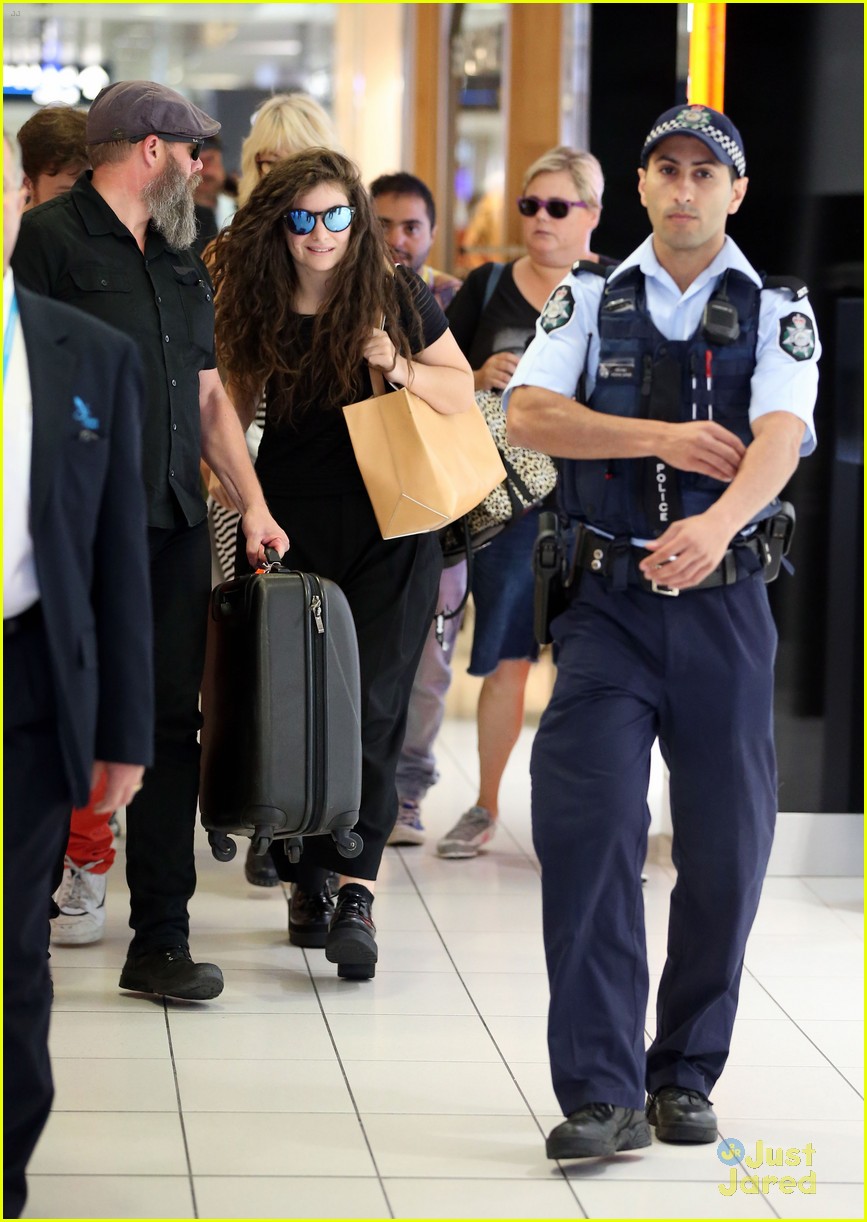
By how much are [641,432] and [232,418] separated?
1241 mm

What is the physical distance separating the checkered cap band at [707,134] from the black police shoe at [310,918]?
6.67ft

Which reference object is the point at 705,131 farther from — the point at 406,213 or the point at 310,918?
the point at 406,213

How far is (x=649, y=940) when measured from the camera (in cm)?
448

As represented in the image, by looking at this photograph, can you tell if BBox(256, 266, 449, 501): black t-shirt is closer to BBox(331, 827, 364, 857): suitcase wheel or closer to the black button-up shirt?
the black button-up shirt

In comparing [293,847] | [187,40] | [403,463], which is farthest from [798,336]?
[187,40]

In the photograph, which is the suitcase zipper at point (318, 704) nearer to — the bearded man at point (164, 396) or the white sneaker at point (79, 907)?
the bearded man at point (164, 396)

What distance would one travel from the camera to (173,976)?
3863 mm

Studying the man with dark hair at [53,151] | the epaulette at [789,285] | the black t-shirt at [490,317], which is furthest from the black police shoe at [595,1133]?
the man with dark hair at [53,151]

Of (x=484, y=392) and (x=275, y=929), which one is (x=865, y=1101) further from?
(x=484, y=392)

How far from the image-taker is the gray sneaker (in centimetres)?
525

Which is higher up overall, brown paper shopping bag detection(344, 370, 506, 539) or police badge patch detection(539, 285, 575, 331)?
police badge patch detection(539, 285, 575, 331)

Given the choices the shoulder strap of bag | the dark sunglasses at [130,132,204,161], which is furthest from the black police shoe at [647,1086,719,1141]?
the shoulder strap of bag

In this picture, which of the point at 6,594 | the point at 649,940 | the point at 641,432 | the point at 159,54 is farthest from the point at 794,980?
the point at 159,54

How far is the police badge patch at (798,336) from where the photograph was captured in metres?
3.14
